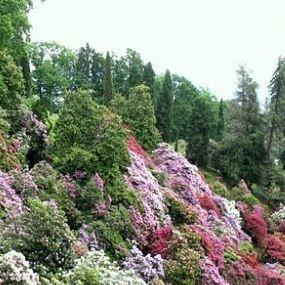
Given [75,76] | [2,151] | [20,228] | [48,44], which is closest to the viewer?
[20,228]

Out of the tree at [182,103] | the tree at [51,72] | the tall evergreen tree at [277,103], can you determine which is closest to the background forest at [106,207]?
the tall evergreen tree at [277,103]

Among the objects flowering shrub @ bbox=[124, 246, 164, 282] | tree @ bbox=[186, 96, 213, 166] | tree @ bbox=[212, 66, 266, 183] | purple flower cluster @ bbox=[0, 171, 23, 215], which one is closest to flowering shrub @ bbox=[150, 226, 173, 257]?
flowering shrub @ bbox=[124, 246, 164, 282]

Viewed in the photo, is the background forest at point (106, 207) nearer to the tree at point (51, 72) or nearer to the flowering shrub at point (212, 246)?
the flowering shrub at point (212, 246)

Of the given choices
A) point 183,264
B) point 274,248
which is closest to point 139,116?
point 274,248

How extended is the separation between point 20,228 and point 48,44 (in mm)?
49642

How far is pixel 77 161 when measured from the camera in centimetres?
2422

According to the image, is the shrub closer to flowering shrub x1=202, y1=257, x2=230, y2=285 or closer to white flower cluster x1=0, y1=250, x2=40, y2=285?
flowering shrub x1=202, y1=257, x2=230, y2=285

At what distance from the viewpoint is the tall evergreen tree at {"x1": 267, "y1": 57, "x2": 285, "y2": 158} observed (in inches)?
2047

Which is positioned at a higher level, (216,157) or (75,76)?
(75,76)

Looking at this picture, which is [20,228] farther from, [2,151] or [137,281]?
[2,151]

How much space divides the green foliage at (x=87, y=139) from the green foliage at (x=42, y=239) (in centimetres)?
763

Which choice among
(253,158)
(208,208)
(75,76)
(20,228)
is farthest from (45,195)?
(75,76)

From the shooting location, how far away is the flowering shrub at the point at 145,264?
824 inches

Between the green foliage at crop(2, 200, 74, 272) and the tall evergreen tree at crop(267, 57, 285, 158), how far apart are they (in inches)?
1479
